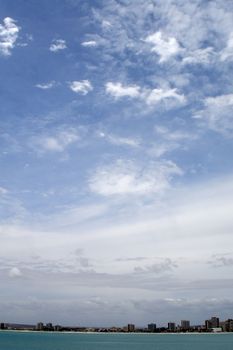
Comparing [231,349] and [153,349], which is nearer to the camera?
[231,349]

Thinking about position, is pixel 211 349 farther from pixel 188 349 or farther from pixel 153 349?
pixel 153 349

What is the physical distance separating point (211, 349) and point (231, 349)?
27.6ft

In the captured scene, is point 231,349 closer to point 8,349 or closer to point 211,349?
point 211,349

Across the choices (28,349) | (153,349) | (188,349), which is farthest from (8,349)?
(188,349)

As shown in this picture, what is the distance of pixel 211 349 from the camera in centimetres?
16150

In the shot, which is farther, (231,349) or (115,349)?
(115,349)

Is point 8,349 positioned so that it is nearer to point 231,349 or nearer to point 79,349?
point 79,349

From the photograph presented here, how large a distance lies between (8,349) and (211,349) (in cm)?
6924

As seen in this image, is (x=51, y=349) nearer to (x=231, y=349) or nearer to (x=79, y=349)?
(x=79, y=349)

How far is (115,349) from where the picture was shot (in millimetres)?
166000

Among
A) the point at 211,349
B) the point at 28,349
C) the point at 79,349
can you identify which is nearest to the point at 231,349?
the point at 211,349

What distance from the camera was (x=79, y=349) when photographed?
162m

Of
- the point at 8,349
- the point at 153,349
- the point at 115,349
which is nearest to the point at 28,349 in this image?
the point at 8,349

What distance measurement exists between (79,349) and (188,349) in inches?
1513
